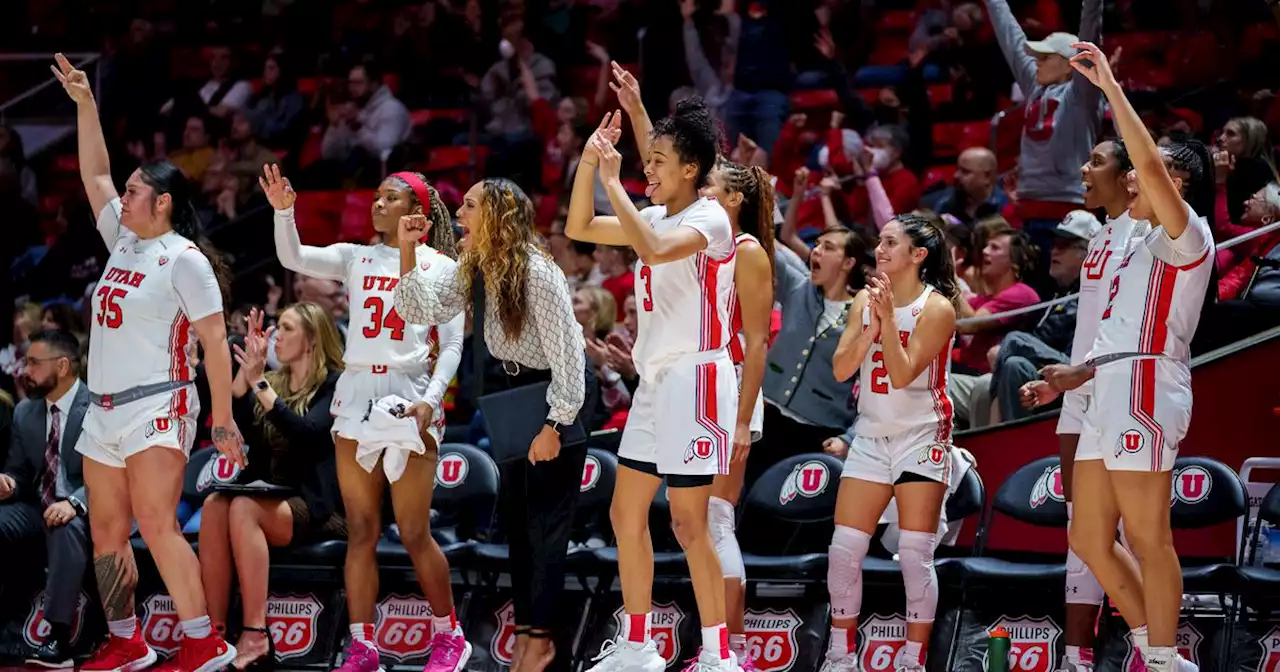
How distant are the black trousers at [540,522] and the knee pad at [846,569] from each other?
1041 mm

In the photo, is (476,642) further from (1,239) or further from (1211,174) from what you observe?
(1,239)

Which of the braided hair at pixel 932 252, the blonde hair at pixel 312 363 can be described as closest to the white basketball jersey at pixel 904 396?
the braided hair at pixel 932 252

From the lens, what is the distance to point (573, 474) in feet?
21.1

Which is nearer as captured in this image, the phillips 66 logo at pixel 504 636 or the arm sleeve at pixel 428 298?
the arm sleeve at pixel 428 298

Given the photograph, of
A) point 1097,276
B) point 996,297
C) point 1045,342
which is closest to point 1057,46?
point 996,297

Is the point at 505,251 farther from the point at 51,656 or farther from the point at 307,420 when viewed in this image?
the point at 51,656

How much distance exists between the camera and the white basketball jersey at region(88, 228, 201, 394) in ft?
21.8

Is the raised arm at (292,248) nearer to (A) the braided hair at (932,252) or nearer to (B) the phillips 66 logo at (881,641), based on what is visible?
(A) the braided hair at (932,252)

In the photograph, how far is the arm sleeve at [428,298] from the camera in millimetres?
6402

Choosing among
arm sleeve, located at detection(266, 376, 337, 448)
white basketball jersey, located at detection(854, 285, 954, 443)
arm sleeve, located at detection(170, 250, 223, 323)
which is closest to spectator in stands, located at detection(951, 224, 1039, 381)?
white basketball jersey, located at detection(854, 285, 954, 443)

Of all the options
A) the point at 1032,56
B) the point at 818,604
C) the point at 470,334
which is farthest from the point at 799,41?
the point at 818,604

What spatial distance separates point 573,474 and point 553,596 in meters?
0.49

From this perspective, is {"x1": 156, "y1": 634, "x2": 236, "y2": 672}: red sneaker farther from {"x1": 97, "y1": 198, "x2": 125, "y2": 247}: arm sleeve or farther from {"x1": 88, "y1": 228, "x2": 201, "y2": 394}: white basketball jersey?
{"x1": 97, "y1": 198, "x2": 125, "y2": 247}: arm sleeve

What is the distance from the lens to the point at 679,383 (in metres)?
5.76
